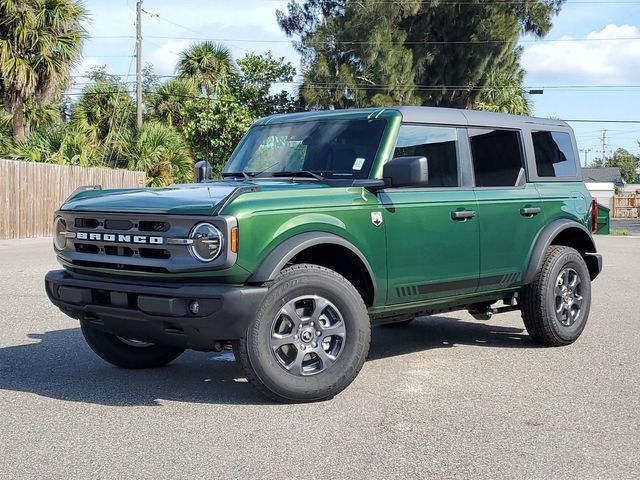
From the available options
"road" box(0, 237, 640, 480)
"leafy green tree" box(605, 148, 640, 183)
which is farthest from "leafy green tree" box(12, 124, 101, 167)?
"leafy green tree" box(605, 148, 640, 183)

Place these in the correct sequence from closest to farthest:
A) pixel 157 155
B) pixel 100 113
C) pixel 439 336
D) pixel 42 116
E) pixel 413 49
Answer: pixel 439 336, pixel 42 116, pixel 157 155, pixel 100 113, pixel 413 49

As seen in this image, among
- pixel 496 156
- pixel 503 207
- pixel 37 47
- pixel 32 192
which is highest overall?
pixel 37 47

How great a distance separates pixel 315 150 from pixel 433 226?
1.07 m

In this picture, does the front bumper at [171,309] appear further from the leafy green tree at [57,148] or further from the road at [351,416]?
the leafy green tree at [57,148]

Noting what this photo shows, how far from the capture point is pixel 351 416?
527cm

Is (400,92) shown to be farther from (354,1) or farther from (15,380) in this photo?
(15,380)

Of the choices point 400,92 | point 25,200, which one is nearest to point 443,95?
point 400,92

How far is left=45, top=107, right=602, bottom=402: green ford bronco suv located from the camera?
17.2 feet

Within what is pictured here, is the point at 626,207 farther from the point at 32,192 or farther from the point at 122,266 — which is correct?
the point at 122,266

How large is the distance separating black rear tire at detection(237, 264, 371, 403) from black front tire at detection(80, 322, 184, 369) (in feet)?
5.00

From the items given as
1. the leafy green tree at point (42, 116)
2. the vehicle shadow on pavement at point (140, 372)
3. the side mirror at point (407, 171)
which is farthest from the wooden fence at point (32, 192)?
the side mirror at point (407, 171)

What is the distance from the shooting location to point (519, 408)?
547 centimetres

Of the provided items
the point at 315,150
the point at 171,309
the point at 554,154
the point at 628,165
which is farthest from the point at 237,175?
the point at 628,165

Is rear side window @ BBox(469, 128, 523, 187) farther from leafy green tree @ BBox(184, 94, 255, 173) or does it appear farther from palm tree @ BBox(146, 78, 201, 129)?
palm tree @ BBox(146, 78, 201, 129)
